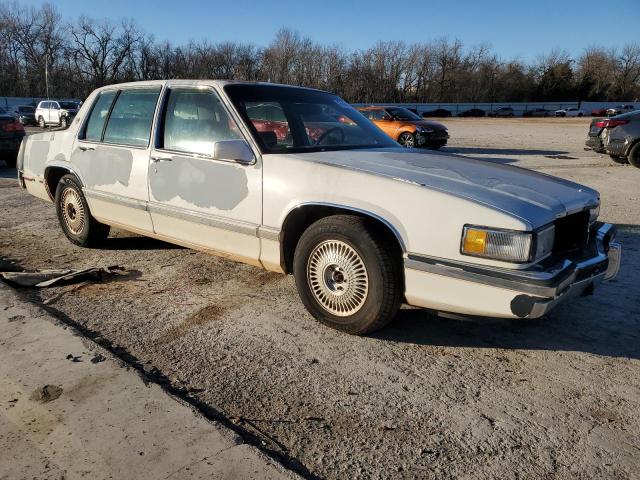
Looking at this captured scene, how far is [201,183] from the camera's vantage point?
3.96 meters

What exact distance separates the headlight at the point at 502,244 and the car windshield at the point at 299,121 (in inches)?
60.2

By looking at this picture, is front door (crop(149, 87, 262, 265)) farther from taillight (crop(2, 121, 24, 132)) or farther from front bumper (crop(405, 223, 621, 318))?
taillight (crop(2, 121, 24, 132))

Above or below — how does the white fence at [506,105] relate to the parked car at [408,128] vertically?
above

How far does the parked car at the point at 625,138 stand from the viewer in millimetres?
12117

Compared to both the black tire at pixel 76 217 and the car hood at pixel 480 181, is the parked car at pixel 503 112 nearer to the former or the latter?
the black tire at pixel 76 217

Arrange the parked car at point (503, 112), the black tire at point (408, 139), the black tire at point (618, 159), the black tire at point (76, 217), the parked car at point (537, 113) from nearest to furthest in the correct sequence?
1. the black tire at point (76, 217)
2. the black tire at point (618, 159)
3. the black tire at point (408, 139)
4. the parked car at point (503, 112)
5. the parked car at point (537, 113)

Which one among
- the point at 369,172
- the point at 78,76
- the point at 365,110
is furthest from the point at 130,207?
the point at 78,76

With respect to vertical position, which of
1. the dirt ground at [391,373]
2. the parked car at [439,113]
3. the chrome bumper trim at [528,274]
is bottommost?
the dirt ground at [391,373]

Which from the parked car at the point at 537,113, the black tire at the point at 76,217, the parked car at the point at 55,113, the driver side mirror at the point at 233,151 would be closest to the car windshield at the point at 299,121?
the driver side mirror at the point at 233,151

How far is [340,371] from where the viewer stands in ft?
9.73

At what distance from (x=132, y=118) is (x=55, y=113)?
30659 mm

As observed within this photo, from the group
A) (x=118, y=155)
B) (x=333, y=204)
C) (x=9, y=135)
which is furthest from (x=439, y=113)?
(x=333, y=204)

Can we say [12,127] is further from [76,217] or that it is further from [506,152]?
[506,152]

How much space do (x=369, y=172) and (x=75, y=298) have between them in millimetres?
2436
